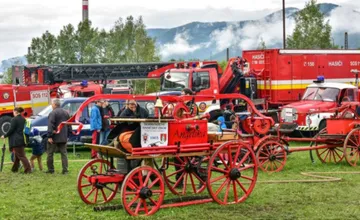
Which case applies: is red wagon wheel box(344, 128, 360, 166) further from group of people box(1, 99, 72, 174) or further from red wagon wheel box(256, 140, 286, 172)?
group of people box(1, 99, 72, 174)

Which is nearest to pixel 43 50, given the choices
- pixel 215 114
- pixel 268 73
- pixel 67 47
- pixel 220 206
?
pixel 67 47

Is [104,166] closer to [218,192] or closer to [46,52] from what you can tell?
[218,192]

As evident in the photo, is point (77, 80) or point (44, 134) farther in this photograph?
point (77, 80)

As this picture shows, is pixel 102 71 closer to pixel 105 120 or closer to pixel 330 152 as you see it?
pixel 105 120

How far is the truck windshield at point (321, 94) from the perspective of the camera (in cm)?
2293

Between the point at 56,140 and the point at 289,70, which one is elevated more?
the point at 289,70

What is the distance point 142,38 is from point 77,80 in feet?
90.8

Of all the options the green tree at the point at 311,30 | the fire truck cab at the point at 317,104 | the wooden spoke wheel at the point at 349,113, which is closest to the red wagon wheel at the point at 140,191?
the wooden spoke wheel at the point at 349,113

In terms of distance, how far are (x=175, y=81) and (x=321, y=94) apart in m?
4.91

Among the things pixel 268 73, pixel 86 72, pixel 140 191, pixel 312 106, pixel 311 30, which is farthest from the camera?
pixel 311 30

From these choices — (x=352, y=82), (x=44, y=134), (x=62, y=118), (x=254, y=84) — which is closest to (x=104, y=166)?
(x=62, y=118)

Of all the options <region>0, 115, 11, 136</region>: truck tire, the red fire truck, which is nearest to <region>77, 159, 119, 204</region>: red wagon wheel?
the red fire truck

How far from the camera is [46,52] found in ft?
199

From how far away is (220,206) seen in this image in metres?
11.4
